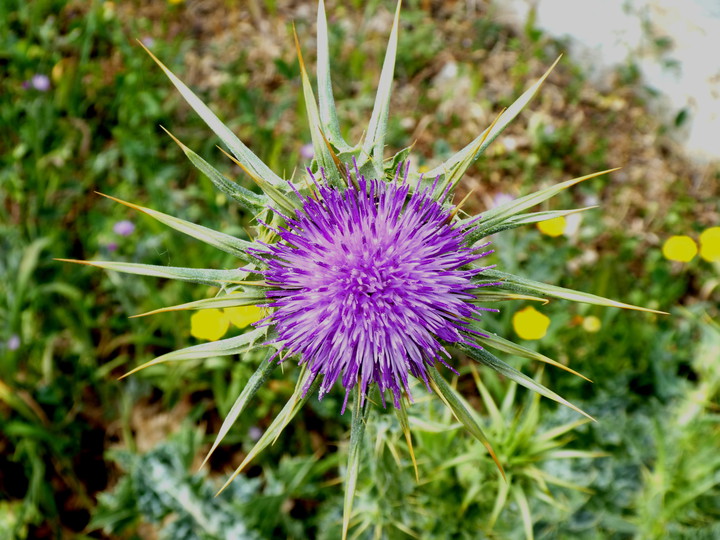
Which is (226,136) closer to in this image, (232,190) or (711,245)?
(232,190)

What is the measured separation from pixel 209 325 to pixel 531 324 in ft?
4.91

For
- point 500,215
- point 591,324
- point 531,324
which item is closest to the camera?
point 500,215

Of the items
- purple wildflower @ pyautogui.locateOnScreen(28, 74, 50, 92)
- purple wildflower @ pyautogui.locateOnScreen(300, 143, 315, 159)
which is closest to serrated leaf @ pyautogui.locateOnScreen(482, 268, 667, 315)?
purple wildflower @ pyautogui.locateOnScreen(300, 143, 315, 159)

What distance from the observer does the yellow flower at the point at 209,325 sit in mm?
2645

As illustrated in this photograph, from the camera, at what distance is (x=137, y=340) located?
3.06 meters

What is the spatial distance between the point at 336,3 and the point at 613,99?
2185 millimetres

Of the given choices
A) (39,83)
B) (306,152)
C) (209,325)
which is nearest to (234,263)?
(209,325)

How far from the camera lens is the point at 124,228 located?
3287mm

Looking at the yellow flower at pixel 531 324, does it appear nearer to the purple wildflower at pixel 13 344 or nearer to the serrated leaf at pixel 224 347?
the serrated leaf at pixel 224 347

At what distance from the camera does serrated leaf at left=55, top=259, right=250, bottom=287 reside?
5.31ft

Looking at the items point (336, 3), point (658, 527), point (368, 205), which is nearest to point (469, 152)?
point (368, 205)

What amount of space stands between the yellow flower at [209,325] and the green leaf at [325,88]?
121cm

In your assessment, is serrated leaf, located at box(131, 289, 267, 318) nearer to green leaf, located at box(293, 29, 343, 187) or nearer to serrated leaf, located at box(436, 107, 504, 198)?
green leaf, located at box(293, 29, 343, 187)

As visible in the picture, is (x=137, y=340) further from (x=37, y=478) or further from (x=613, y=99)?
(x=613, y=99)
